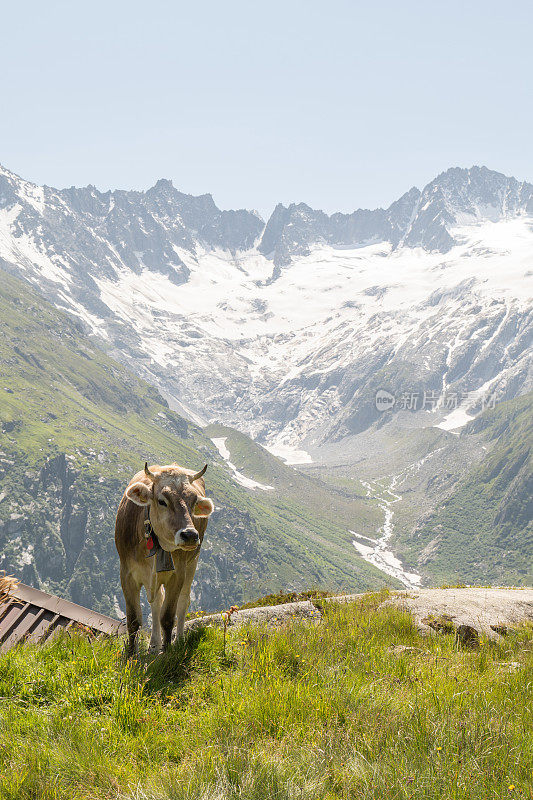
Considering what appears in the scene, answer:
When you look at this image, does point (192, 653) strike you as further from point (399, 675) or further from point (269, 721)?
point (399, 675)

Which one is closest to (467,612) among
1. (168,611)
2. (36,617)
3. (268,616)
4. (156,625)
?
(268,616)

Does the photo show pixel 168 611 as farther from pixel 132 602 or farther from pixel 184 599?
pixel 132 602

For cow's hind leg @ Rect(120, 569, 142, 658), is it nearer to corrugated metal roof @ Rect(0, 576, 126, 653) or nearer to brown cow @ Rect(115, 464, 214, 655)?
brown cow @ Rect(115, 464, 214, 655)

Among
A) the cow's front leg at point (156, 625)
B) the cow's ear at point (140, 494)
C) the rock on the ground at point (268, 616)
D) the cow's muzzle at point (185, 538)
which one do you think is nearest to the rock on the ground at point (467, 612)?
the rock on the ground at point (268, 616)

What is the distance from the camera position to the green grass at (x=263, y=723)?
18.1 ft

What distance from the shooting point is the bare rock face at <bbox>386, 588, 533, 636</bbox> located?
11477mm

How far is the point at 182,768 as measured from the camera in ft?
19.1

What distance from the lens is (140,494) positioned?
998 centimetres

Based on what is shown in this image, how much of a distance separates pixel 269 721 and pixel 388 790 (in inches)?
69.6

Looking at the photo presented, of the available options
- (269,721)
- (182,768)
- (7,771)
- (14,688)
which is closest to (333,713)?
(269,721)

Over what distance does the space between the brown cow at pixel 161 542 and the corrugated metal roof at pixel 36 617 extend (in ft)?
4.57

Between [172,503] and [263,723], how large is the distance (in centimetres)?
392

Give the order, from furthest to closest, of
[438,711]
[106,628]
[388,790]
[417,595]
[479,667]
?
[417,595], [106,628], [479,667], [438,711], [388,790]

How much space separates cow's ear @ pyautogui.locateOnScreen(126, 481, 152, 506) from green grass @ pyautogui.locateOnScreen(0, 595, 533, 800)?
2.41 meters
